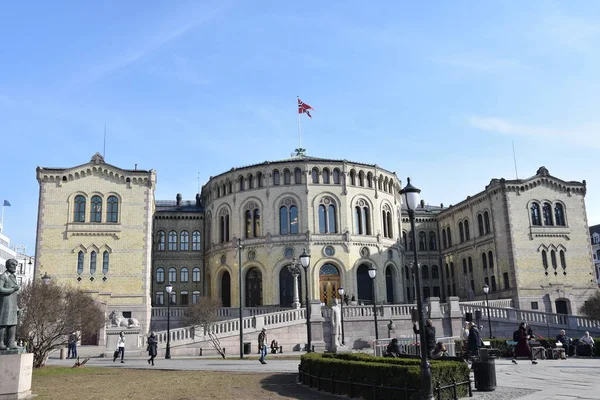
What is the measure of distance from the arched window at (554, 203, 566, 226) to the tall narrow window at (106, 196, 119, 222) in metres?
42.4

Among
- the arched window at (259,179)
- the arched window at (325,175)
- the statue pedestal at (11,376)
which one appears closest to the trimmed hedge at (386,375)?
the statue pedestal at (11,376)

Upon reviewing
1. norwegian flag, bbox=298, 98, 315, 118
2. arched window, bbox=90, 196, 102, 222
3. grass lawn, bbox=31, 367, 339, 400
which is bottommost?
grass lawn, bbox=31, 367, 339, 400

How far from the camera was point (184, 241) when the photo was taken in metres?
61.1

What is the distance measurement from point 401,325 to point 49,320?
906 inches

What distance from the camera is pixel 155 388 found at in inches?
653

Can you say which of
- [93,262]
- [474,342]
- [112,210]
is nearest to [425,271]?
[112,210]

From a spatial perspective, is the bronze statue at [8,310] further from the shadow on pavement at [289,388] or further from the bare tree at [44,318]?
the bare tree at [44,318]

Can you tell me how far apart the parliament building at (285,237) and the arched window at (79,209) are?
0.29ft

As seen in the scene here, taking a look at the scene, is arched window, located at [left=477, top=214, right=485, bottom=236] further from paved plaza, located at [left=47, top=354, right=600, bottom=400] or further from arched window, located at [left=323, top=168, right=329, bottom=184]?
paved plaza, located at [left=47, top=354, right=600, bottom=400]

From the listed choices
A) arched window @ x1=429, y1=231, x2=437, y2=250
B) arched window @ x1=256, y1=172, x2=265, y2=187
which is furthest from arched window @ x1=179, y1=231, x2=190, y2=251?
arched window @ x1=429, y1=231, x2=437, y2=250

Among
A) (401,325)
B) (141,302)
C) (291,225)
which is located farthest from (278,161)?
(401,325)

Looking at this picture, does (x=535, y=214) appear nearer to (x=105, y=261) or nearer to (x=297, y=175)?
(x=297, y=175)

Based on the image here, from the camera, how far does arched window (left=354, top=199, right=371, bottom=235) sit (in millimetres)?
54844

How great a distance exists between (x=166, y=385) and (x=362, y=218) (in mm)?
39478
